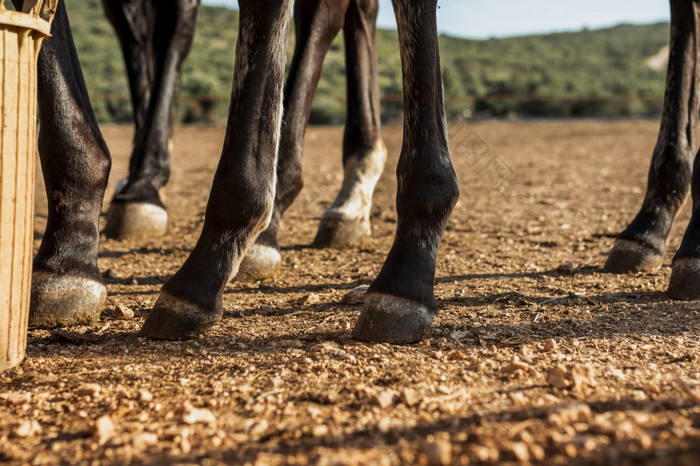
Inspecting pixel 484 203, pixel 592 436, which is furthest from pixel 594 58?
pixel 592 436

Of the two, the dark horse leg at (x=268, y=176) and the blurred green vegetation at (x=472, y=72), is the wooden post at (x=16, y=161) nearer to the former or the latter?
the dark horse leg at (x=268, y=176)

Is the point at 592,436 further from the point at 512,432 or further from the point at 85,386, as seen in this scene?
the point at 85,386

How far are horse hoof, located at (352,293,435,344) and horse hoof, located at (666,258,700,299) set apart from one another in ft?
3.58

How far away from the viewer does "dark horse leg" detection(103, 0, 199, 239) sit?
3.98 meters

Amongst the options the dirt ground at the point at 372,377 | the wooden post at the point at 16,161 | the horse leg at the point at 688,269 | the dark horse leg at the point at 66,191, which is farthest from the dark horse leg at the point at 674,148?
the wooden post at the point at 16,161

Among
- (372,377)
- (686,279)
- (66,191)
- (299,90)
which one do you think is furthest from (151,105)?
(686,279)

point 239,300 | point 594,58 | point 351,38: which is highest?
point 594,58

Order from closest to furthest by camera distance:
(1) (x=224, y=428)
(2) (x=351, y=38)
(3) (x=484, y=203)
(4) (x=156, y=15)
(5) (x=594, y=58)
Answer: (1) (x=224, y=428)
(2) (x=351, y=38)
(4) (x=156, y=15)
(3) (x=484, y=203)
(5) (x=594, y=58)

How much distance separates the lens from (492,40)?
240 feet

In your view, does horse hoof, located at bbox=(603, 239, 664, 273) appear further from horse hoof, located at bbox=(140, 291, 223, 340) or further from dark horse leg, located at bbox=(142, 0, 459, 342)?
horse hoof, located at bbox=(140, 291, 223, 340)

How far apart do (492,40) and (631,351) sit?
75.2 meters

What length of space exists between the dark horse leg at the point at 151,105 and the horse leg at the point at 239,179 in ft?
6.31

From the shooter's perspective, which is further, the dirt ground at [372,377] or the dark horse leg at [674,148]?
the dark horse leg at [674,148]

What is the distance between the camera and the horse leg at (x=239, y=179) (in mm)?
2131
